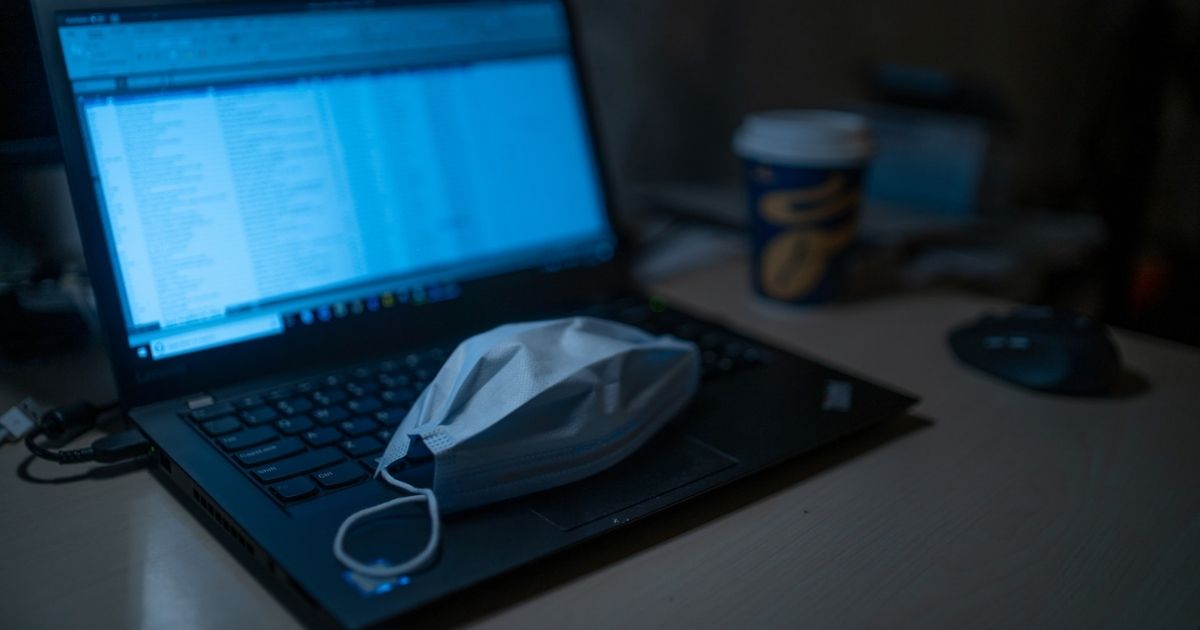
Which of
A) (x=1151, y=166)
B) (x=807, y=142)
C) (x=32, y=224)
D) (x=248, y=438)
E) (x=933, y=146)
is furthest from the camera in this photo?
(x=1151, y=166)

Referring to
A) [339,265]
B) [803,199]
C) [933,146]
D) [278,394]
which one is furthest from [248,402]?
[933,146]

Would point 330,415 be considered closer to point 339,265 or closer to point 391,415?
point 391,415

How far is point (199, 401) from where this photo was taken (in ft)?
1.91

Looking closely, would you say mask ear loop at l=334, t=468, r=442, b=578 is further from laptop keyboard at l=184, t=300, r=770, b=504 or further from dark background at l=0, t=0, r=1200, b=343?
dark background at l=0, t=0, r=1200, b=343

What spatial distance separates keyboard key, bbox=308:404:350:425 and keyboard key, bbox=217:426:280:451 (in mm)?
27

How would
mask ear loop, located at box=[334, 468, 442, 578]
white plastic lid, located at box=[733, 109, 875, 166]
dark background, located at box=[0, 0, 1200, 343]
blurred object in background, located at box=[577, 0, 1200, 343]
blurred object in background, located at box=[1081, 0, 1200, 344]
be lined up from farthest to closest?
blurred object in background, located at box=[1081, 0, 1200, 344] < blurred object in background, located at box=[577, 0, 1200, 343] < white plastic lid, located at box=[733, 109, 875, 166] < dark background, located at box=[0, 0, 1200, 343] < mask ear loop, located at box=[334, 468, 442, 578]

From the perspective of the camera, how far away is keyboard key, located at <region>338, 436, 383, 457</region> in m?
0.52

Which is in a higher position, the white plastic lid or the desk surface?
the white plastic lid

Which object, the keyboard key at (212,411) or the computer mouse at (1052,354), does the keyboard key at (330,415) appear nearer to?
the keyboard key at (212,411)

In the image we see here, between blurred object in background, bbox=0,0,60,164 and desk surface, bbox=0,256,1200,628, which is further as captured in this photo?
blurred object in background, bbox=0,0,60,164

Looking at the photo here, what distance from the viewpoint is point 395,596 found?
401mm

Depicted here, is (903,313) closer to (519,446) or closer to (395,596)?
(519,446)

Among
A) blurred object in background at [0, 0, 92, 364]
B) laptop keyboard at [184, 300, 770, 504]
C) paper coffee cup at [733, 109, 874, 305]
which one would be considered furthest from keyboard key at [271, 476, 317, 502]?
paper coffee cup at [733, 109, 874, 305]

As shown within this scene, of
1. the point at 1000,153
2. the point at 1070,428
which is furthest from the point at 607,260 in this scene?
the point at 1000,153
